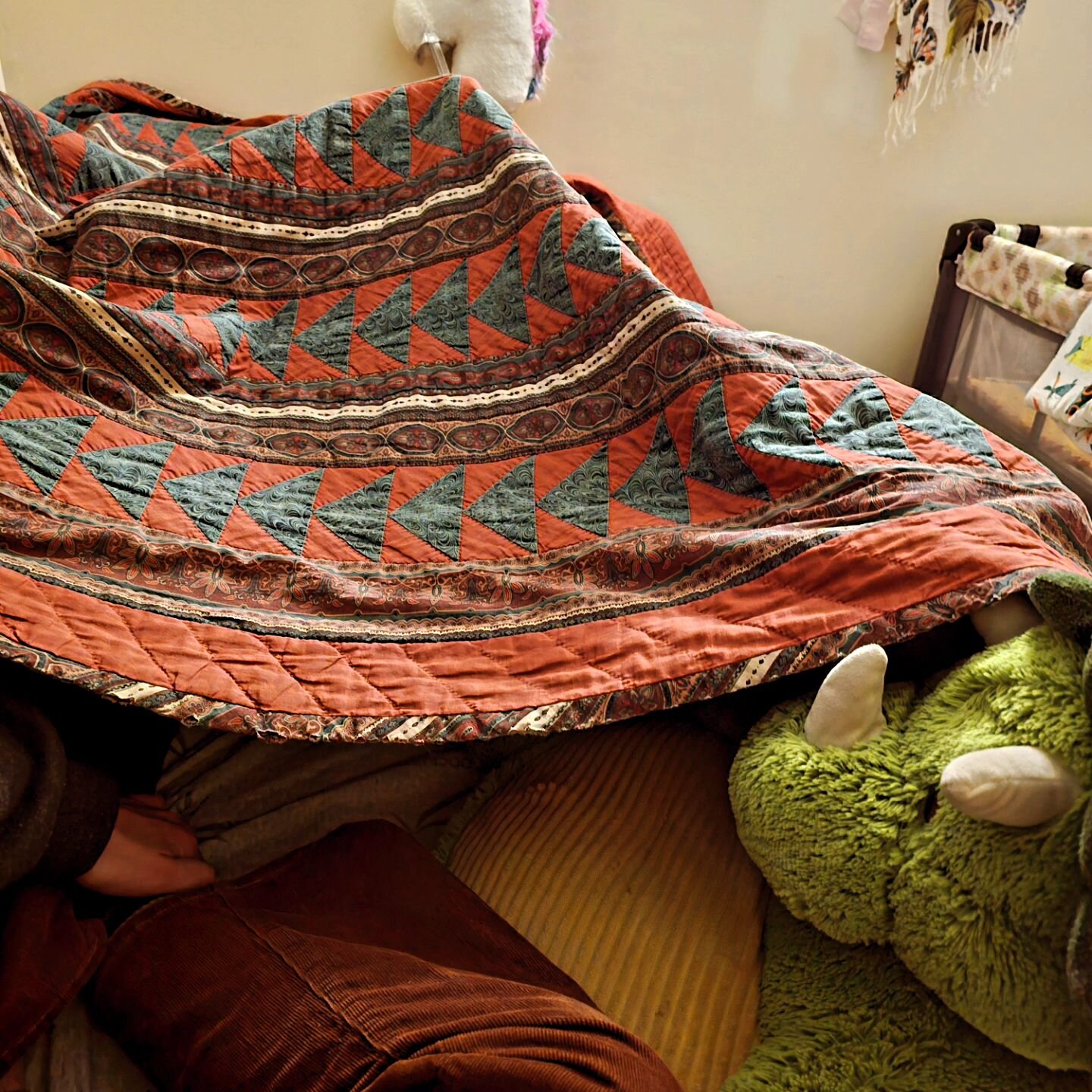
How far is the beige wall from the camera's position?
202cm

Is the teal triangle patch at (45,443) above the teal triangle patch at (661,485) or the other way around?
the other way around

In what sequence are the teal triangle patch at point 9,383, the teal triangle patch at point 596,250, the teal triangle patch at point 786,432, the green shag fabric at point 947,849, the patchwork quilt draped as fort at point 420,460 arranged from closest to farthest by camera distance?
the green shag fabric at point 947,849
the patchwork quilt draped as fort at point 420,460
the teal triangle patch at point 786,432
the teal triangle patch at point 9,383
the teal triangle patch at point 596,250

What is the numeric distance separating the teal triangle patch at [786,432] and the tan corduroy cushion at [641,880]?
1.14 ft

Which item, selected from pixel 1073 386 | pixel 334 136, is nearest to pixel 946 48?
pixel 1073 386

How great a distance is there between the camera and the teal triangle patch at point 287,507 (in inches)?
42.4

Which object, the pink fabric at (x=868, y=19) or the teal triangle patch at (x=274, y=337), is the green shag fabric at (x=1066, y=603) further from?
the pink fabric at (x=868, y=19)

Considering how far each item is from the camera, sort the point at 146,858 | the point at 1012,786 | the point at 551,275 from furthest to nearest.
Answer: the point at 551,275 < the point at 146,858 < the point at 1012,786

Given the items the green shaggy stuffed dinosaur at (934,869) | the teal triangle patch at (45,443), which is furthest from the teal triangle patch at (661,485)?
the teal triangle patch at (45,443)

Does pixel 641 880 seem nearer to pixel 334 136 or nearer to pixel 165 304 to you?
pixel 165 304

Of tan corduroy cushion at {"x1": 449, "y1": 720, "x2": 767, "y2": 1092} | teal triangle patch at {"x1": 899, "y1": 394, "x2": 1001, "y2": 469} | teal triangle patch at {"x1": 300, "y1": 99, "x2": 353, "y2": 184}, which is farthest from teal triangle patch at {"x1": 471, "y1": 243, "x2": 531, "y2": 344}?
tan corduroy cushion at {"x1": 449, "y1": 720, "x2": 767, "y2": 1092}

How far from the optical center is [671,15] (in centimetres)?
202

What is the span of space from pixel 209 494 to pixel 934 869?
914 millimetres

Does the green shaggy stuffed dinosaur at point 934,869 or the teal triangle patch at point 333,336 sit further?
the teal triangle patch at point 333,336

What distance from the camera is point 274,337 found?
55.9 inches
